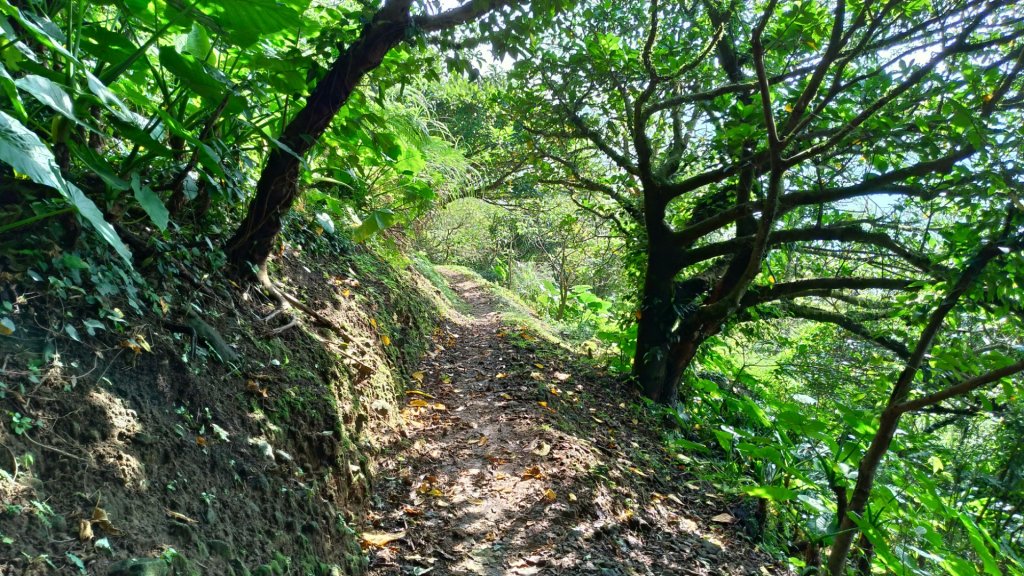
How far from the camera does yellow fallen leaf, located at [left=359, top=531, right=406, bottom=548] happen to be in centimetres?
299

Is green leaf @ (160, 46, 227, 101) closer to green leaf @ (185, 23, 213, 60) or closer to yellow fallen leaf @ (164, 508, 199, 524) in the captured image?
green leaf @ (185, 23, 213, 60)

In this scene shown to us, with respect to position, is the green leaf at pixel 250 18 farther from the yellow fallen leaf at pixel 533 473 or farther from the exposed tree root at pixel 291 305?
the yellow fallen leaf at pixel 533 473

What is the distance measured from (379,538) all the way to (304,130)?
2353 mm

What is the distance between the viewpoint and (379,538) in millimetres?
3045

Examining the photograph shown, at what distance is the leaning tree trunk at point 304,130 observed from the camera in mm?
3184

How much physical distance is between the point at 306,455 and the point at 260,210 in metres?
1.56

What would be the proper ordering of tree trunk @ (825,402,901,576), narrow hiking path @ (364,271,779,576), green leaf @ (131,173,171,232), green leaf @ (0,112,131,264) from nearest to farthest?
green leaf @ (0,112,131,264) < green leaf @ (131,173,171,232) < tree trunk @ (825,402,901,576) < narrow hiking path @ (364,271,779,576)

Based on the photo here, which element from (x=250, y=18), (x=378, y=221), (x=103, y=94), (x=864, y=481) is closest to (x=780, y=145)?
(x=864, y=481)

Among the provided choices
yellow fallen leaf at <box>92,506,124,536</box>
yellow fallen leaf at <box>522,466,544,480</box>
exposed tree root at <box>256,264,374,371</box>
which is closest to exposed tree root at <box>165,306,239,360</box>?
exposed tree root at <box>256,264,374,371</box>

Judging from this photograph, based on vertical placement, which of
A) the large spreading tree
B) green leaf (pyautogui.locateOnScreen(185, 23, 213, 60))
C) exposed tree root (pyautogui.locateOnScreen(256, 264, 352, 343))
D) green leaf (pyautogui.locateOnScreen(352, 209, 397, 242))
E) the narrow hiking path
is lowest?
the narrow hiking path

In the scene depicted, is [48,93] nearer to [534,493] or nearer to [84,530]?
[84,530]

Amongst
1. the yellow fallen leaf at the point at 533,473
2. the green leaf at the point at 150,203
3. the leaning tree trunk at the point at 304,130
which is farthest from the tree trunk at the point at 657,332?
the green leaf at the point at 150,203

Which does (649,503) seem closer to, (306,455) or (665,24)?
(306,455)

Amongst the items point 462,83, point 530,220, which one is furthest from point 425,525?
point 530,220
